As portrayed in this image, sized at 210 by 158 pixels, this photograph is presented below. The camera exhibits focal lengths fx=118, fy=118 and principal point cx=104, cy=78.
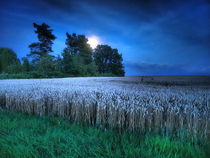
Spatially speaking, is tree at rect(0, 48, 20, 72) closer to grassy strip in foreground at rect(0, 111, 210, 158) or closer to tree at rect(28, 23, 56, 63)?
tree at rect(28, 23, 56, 63)

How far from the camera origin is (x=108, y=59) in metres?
40.9

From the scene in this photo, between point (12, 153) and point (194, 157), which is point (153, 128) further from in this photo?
point (12, 153)

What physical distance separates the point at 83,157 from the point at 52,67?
77.6ft

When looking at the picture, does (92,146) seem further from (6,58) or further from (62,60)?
(6,58)

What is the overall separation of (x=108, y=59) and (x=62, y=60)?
18.6m

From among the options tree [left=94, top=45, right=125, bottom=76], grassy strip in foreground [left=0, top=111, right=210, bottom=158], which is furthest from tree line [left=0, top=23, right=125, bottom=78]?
grassy strip in foreground [left=0, top=111, right=210, bottom=158]

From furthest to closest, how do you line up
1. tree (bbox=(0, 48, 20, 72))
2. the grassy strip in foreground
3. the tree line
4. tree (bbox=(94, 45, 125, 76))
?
tree (bbox=(94, 45, 125, 76)), tree (bbox=(0, 48, 20, 72)), the tree line, the grassy strip in foreground

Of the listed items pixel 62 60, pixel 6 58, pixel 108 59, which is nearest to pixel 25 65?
pixel 62 60

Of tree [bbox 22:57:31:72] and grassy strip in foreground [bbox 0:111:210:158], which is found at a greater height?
tree [bbox 22:57:31:72]

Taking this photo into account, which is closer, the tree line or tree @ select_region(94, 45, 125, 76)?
the tree line

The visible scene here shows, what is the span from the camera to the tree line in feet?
71.3

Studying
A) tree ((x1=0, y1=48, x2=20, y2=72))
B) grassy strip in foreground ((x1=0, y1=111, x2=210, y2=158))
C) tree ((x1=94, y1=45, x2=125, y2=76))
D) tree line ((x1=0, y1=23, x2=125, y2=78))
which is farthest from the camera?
tree ((x1=94, y1=45, x2=125, y2=76))

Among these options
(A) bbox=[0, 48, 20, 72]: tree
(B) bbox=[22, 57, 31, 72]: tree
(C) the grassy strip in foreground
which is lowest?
(C) the grassy strip in foreground

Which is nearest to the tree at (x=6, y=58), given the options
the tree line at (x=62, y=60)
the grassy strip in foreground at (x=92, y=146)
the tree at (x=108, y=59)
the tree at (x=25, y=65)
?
the tree line at (x=62, y=60)
